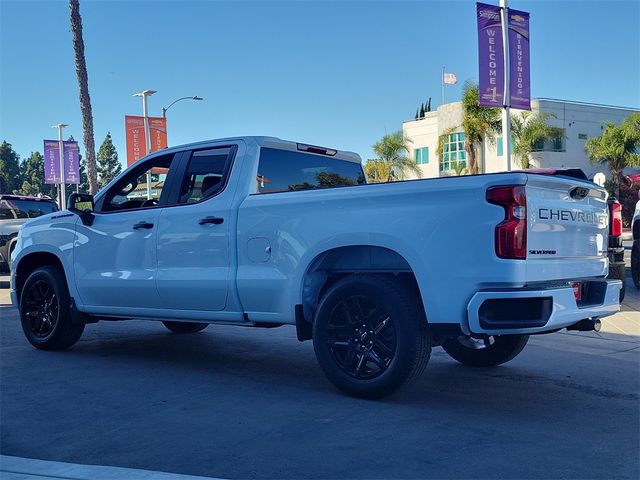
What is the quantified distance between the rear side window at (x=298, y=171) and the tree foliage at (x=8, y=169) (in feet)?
309

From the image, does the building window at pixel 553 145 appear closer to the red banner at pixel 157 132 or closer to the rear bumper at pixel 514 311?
the red banner at pixel 157 132

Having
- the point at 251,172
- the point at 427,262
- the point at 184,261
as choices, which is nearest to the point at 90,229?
the point at 184,261

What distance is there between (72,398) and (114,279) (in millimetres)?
1544

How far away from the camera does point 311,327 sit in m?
5.75

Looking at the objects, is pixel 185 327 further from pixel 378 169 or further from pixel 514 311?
pixel 378 169

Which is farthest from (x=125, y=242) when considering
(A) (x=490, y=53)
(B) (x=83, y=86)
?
(B) (x=83, y=86)

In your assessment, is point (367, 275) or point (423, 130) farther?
point (423, 130)

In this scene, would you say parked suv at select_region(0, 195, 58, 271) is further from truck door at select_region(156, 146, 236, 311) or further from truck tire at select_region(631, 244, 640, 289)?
truck tire at select_region(631, 244, 640, 289)

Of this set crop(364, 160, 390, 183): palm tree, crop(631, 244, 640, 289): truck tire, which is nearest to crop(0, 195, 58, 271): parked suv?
crop(631, 244, 640, 289): truck tire

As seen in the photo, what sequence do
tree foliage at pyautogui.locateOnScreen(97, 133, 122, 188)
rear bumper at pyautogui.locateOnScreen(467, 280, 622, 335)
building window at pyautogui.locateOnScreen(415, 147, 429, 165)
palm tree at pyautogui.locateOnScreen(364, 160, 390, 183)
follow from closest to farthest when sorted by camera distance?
rear bumper at pyautogui.locateOnScreen(467, 280, 622, 335), palm tree at pyautogui.locateOnScreen(364, 160, 390, 183), building window at pyautogui.locateOnScreen(415, 147, 429, 165), tree foliage at pyautogui.locateOnScreen(97, 133, 122, 188)

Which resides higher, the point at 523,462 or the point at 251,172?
the point at 251,172

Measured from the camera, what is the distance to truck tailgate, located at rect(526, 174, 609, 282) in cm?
480

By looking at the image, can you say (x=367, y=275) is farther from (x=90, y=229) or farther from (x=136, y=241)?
(x=90, y=229)

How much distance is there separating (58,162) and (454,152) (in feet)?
81.3
